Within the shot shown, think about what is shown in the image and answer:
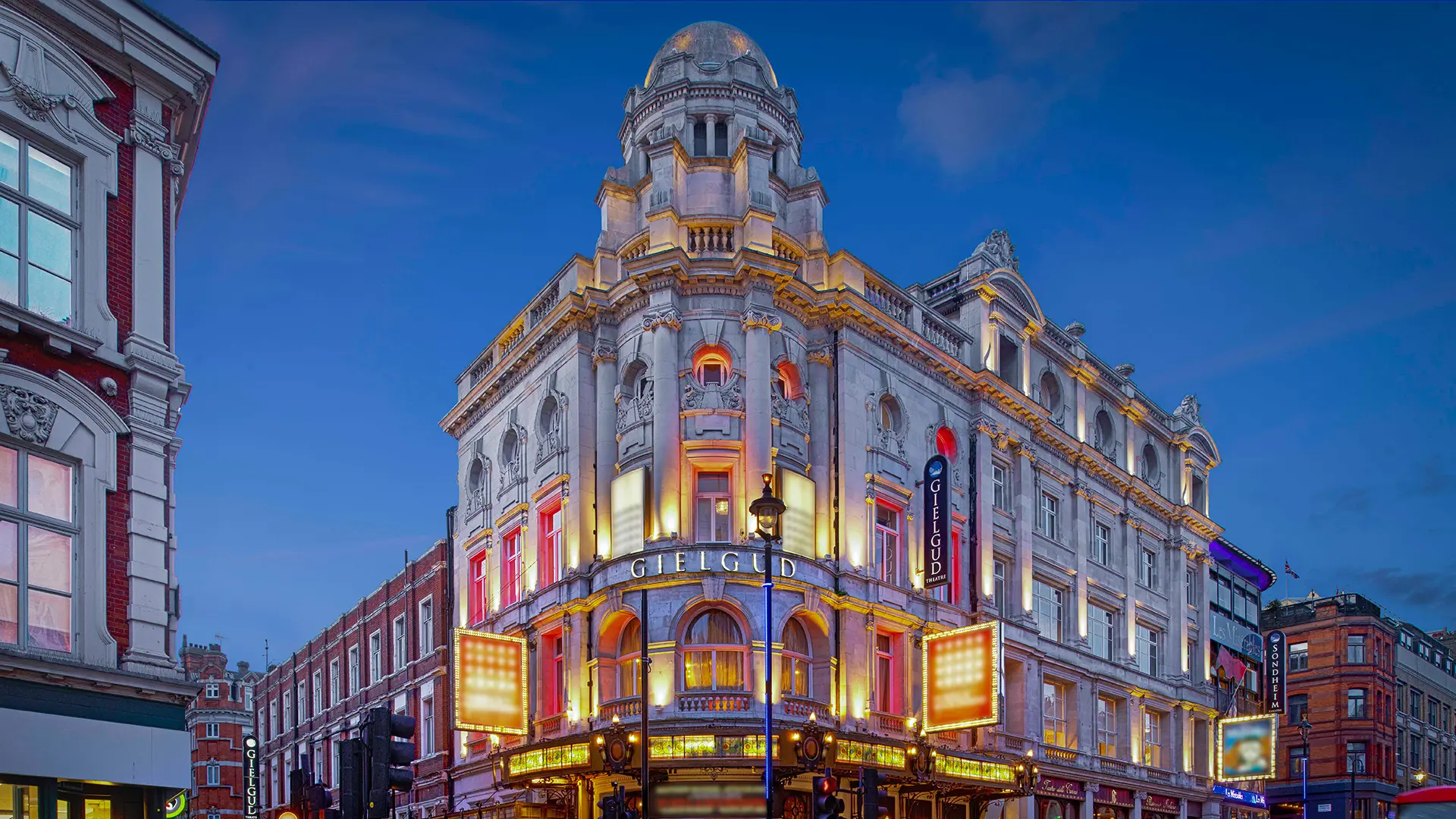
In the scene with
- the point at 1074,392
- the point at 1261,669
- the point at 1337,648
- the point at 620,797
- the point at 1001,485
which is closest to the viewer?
the point at 620,797

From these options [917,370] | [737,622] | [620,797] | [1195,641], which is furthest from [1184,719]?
[620,797]

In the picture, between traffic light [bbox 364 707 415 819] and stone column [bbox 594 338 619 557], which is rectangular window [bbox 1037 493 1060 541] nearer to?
stone column [bbox 594 338 619 557]

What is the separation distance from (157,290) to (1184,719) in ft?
153

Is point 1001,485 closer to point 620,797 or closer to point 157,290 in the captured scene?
point 620,797

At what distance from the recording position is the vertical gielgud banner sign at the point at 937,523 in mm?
38375

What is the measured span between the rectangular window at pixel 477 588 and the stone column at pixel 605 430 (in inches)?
324

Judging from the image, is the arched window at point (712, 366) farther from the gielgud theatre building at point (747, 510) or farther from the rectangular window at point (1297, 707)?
the rectangular window at point (1297, 707)

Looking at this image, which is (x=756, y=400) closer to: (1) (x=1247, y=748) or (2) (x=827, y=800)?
(2) (x=827, y=800)

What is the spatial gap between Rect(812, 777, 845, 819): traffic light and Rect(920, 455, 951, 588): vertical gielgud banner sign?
14395 millimetres

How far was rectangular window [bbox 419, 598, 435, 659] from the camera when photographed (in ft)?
160

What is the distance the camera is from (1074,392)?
51531 millimetres

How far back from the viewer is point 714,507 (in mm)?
36344

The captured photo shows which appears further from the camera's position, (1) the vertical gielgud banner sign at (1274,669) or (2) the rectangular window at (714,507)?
(1) the vertical gielgud banner sign at (1274,669)

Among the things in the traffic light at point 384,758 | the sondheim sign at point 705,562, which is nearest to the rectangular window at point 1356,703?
the sondheim sign at point 705,562
